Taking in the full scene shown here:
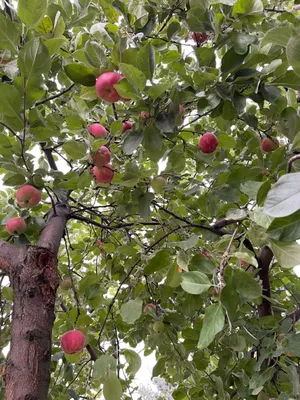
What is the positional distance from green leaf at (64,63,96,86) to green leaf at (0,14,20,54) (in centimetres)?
14

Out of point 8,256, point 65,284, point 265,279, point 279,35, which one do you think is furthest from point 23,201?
point 265,279

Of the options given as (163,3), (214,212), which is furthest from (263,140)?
(163,3)

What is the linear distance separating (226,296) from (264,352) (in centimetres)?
64

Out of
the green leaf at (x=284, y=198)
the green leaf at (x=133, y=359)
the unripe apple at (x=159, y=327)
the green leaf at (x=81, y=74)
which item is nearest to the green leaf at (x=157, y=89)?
the green leaf at (x=81, y=74)

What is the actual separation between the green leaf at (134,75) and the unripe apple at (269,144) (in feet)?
2.43

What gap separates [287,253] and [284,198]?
11.7 inches

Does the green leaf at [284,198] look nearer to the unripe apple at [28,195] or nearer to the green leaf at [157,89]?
Result: the green leaf at [157,89]

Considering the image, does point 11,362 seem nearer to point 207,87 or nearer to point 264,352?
point 264,352

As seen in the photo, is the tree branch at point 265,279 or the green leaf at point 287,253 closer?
the green leaf at point 287,253

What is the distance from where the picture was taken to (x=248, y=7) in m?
1.15

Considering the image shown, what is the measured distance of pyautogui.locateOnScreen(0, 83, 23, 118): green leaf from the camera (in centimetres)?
96

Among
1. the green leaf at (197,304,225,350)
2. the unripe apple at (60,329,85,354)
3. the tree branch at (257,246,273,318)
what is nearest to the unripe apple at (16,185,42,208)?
the unripe apple at (60,329,85,354)

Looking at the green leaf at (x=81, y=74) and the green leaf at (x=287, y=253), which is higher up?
the green leaf at (x=81, y=74)

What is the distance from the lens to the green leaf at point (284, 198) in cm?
58
